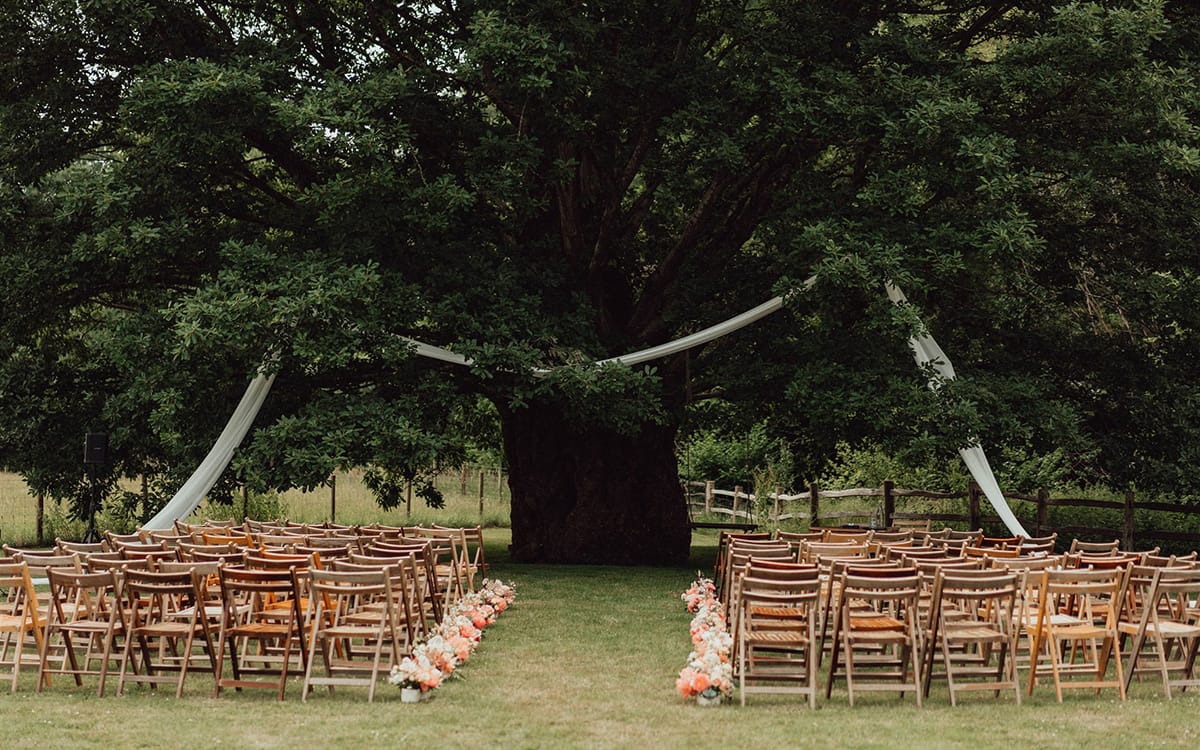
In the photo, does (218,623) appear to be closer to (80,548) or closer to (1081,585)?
(80,548)

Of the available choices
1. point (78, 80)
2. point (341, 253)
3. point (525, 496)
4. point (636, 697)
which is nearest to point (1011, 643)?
point (636, 697)

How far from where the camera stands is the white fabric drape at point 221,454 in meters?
17.0

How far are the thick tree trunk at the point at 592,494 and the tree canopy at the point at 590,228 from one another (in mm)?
53

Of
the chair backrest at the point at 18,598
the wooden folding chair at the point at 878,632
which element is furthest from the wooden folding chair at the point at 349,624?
the wooden folding chair at the point at 878,632

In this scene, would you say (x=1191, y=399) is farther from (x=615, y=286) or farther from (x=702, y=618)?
(x=702, y=618)

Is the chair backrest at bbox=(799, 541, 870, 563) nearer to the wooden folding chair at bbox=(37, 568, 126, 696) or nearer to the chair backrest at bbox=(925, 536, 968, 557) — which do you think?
the chair backrest at bbox=(925, 536, 968, 557)

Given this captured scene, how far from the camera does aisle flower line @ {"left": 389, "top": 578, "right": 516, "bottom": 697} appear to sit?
8.85 metres

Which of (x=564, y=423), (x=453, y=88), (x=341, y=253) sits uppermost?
(x=453, y=88)

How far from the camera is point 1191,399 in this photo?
61.4 ft

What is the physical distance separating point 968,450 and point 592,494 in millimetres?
6291

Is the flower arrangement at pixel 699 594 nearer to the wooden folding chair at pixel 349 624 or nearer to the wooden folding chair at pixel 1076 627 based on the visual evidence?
the wooden folding chair at pixel 349 624

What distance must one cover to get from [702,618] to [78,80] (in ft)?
42.4

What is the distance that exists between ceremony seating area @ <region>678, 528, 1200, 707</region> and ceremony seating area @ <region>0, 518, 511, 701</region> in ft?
7.19

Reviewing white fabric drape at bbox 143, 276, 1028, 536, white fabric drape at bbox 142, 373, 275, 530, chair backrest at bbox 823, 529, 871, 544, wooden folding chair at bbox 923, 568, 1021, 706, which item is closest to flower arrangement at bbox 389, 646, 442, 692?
wooden folding chair at bbox 923, 568, 1021, 706
